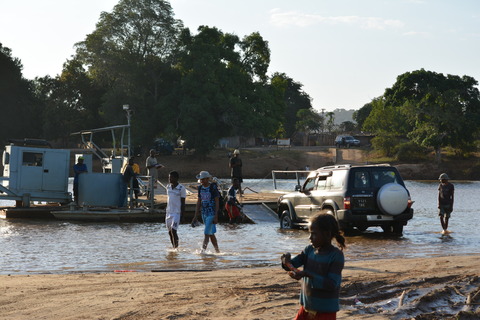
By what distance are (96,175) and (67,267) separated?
33.6ft

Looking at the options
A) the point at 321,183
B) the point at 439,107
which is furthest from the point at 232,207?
the point at 439,107

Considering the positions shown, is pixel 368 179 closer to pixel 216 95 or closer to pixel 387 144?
pixel 216 95

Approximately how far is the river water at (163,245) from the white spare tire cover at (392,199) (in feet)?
Answer: 2.57

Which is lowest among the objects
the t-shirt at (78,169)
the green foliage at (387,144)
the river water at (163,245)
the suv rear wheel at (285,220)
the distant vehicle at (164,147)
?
the river water at (163,245)

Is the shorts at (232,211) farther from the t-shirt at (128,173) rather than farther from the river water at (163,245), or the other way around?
the t-shirt at (128,173)

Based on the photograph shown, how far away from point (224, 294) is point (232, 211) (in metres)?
13.5

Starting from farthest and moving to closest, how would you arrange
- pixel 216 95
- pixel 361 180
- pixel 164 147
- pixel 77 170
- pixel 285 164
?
1. pixel 164 147
2. pixel 285 164
3. pixel 216 95
4. pixel 77 170
5. pixel 361 180

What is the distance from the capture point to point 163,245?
16234mm

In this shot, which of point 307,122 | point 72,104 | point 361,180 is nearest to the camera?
point 361,180

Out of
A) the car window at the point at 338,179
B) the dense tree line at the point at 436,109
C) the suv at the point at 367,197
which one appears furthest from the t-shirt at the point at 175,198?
the dense tree line at the point at 436,109

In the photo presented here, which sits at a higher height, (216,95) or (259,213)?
(216,95)

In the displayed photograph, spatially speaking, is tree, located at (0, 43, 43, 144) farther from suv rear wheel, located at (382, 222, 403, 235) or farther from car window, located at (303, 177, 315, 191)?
suv rear wheel, located at (382, 222, 403, 235)

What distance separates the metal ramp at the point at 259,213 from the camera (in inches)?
879

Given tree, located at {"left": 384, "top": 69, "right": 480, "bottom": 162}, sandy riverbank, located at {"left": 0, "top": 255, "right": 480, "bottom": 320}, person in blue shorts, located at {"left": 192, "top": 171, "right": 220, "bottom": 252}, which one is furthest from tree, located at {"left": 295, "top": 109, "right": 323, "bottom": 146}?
sandy riverbank, located at {"left": 0, "top": 255, "right": 480, "bottom": 320}
